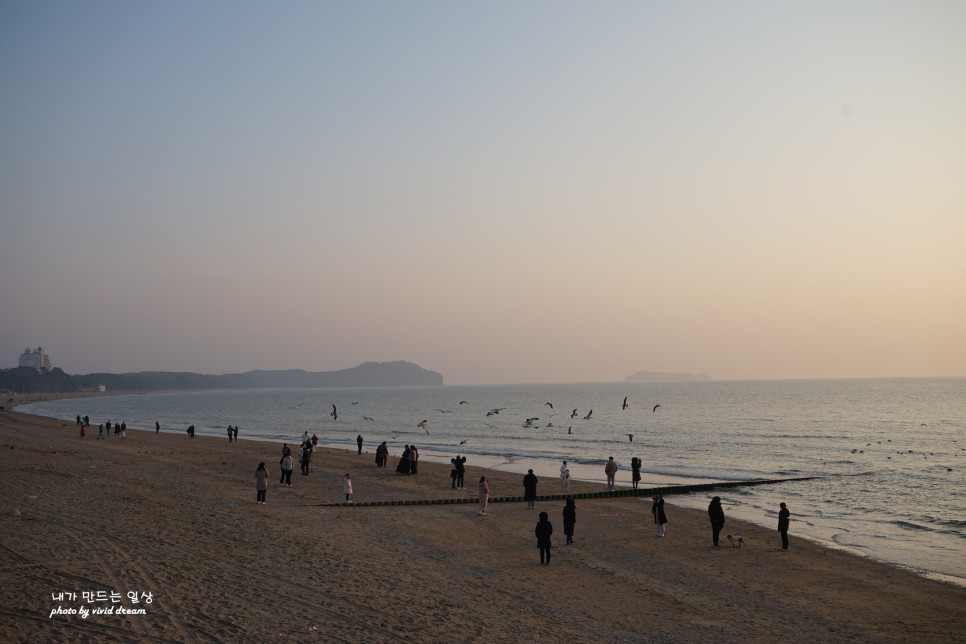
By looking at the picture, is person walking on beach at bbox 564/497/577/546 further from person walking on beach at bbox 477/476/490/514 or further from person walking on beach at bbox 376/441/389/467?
person walking on beach at bbox 376/441/389/467

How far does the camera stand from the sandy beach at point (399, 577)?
34.6ft

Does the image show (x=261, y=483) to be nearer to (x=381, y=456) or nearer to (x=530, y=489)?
(x=530, y=489)

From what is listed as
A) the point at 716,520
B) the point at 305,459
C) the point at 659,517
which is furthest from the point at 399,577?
the point at 305,459

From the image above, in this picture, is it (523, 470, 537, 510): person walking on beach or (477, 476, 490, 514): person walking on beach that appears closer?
(477, 476, 490, 514): person walking on beach

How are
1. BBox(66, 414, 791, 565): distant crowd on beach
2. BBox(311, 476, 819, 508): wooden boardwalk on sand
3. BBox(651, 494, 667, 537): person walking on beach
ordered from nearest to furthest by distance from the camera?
BBox(66, 414, 791, 565): distant crowd on beach → BBox(651, 494, 667, 537): person walking on beach → BBox(311, 476, 819, 508): wooden boardwalk on sand

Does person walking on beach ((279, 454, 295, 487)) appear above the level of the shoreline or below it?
above

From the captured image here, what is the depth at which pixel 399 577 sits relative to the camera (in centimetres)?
1397

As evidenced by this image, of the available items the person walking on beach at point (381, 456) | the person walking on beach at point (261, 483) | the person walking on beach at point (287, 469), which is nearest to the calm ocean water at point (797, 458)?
the person walking on beach at point (381, 456)

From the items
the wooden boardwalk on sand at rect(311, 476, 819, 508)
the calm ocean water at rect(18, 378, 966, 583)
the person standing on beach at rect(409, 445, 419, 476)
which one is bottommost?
the calm ocean water at rect(18, 378, 966, 583)

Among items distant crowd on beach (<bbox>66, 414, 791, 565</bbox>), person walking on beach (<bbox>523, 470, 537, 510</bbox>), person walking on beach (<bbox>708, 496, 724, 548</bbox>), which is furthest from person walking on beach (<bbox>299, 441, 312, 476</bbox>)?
person walking on beach (<bbox>708, 496, 724, 548</bbox>)

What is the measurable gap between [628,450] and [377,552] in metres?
41.2

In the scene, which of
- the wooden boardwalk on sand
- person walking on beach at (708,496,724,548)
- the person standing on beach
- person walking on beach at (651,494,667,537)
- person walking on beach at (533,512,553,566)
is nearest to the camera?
person walking on beach at (533,512,553,566)

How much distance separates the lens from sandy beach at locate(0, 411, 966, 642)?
10547 mm

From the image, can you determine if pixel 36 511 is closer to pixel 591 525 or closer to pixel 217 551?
pixel 217 551
